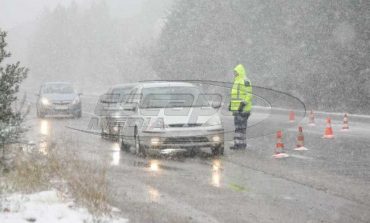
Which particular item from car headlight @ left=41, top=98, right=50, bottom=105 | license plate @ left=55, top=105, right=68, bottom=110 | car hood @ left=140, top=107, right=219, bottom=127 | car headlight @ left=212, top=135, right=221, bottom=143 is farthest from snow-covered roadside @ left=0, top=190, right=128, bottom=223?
car headlight @ left=41, top=98, right=50, bottom=105

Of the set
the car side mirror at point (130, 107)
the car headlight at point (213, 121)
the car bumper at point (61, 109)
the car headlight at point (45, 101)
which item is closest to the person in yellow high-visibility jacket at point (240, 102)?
the car headlight at point (213, 121)

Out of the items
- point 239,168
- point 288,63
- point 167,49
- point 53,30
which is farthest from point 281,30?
point 53,30

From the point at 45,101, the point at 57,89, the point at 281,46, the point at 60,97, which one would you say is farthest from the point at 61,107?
the point at 281,46

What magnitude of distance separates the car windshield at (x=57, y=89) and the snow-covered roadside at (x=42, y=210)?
2289 centimetres

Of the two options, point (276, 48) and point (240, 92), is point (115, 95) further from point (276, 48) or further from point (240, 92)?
point (276, 48)

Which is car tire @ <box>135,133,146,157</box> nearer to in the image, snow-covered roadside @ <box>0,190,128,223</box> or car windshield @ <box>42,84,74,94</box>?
snow-covered roadside @ <box>0,190,128,223</box>

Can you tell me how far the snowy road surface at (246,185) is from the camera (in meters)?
7.89

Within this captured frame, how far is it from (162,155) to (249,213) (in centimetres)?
693

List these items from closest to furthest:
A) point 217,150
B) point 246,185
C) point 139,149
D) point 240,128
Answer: point 246,185 < point 217,150 < point 139,149 < point 240,128

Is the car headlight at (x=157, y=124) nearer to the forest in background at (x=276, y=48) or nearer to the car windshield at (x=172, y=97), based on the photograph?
the car windshield at (x=172, y=97)

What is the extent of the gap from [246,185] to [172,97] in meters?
5.61

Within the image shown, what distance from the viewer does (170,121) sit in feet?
46.5

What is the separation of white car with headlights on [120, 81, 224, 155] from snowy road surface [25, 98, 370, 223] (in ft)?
1.41

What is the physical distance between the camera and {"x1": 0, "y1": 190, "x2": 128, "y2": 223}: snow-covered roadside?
7105 mm
